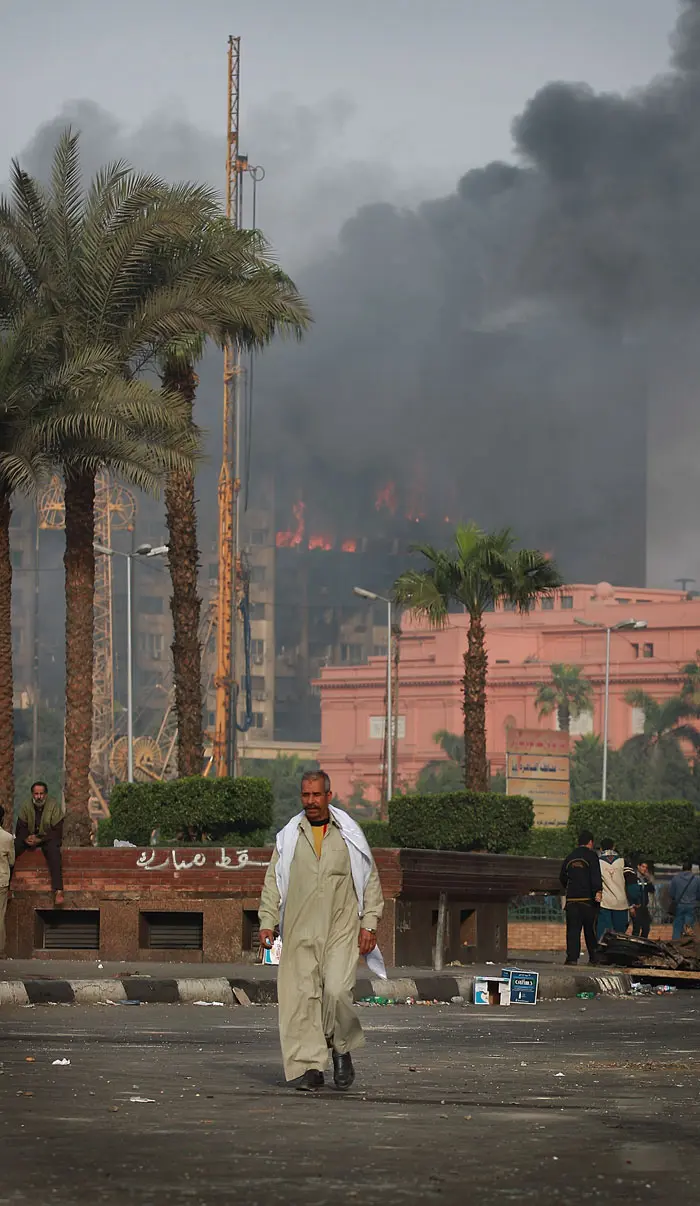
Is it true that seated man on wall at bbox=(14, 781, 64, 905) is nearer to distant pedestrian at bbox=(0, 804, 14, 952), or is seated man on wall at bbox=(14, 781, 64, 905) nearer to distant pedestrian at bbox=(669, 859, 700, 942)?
distant pedestrian at bbox=(0, 804, 14, 952)

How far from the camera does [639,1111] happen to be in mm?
9141

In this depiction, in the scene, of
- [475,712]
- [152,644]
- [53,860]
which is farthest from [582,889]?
[152,644]

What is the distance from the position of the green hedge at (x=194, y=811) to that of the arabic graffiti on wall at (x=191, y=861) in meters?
4.60

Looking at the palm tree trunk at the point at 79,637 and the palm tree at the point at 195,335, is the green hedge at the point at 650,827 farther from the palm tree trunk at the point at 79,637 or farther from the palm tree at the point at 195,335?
the palm tree trunk at the point at 79,637

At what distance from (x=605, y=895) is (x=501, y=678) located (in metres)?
114

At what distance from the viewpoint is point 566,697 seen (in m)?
136

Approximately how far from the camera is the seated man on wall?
77.0 feet

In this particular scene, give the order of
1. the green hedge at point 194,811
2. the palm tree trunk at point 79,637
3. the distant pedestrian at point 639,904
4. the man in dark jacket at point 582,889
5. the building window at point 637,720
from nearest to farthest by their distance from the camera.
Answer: the man in dark jacket at point 582,889, the green hedge at point 194,811, the palm tree trunk at point 79,637, the distant pedestrian at point 639,904, the building window at point 637,720

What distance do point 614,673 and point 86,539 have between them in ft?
372

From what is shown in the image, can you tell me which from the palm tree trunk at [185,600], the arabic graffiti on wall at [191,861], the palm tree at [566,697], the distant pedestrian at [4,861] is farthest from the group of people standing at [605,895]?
the palm tree at [566,697]

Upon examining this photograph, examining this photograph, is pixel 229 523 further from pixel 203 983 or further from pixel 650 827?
pixel 203 983

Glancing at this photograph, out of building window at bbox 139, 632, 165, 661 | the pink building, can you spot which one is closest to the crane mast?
the pink building

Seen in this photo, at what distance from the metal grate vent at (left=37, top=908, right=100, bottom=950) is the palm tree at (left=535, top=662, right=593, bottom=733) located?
110719 millimetres

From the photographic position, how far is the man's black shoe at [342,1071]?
9.91 metres
